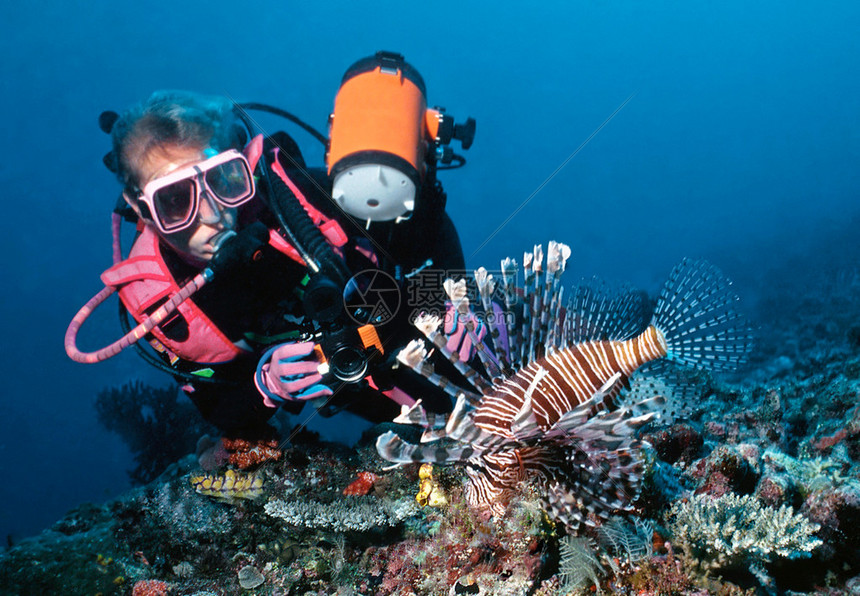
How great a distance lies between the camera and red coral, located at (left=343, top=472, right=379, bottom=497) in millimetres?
3005

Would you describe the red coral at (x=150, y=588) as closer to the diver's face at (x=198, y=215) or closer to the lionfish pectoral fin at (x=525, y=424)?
the diver's face at (x=198, y=215)

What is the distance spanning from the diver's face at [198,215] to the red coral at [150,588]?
6.60ft

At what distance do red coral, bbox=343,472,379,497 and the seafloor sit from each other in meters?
0.02

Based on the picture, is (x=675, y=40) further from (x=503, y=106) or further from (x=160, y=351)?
(x=160, y=351)

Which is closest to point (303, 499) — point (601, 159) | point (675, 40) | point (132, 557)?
point (132, 557)

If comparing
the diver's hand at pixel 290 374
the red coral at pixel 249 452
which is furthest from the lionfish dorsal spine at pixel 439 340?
the red coral at pixel 249 452

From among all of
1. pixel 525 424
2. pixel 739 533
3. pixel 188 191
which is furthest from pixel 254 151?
pixel 739 533

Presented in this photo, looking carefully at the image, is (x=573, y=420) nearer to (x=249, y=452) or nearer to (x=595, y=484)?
(x=595, y=484)

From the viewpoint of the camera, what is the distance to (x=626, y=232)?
1923 inches

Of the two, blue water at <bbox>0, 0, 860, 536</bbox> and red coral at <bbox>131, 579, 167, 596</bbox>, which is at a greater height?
blue water at <bbox>0, 0, 860, 536</bbox>

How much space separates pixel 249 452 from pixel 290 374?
92cm

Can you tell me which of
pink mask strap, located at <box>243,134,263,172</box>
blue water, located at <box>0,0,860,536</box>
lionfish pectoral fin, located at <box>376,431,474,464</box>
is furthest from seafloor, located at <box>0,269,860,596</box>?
blue water, located at <box>0,0,860,536</box>

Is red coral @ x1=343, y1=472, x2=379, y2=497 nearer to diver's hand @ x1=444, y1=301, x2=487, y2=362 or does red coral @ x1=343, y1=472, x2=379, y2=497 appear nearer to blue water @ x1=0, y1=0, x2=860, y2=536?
diver's hand @ x1=444, y1=301, x2=487, y2=362

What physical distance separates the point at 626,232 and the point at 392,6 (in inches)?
2058
